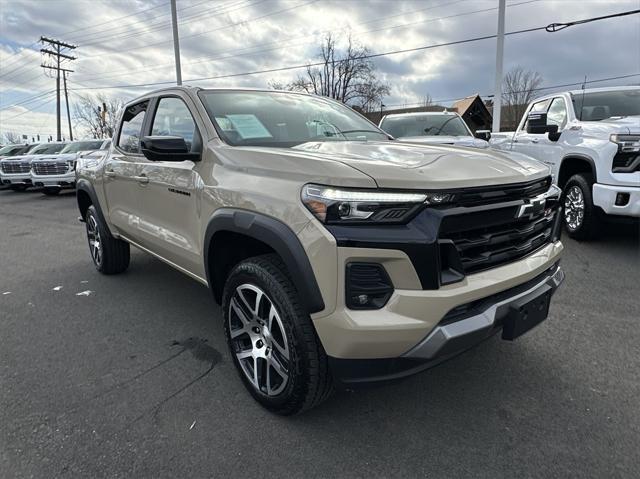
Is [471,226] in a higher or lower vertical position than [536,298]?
higher

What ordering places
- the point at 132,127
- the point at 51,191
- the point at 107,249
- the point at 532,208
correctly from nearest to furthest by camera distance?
1. the point at 532,208
2. the point at 132,127
3. the point at 107,249
4. the point at 51,191

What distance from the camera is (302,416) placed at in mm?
2422

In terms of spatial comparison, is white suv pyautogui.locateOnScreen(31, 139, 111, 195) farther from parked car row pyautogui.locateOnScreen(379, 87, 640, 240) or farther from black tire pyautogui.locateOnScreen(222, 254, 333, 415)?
black tire pyautogui.locateOnScreen(222, 254, 333, 415)

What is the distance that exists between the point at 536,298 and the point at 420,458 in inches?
37.7

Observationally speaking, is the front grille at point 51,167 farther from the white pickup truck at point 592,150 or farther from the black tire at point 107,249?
the white pickup truck at point 592,150

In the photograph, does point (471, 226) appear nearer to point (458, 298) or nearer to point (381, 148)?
point (458, 298)

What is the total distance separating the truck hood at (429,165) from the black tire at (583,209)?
11.1 feet

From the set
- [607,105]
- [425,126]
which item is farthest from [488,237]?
[425,126]

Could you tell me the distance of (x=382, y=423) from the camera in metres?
2.37

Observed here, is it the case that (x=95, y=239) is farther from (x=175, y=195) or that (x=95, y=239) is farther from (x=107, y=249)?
(x=175, y=195)

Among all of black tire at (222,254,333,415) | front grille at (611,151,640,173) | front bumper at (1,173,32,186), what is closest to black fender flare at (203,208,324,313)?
black tire at (222,254,333,415)

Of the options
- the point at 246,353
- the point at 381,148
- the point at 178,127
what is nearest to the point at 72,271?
the point at 178,127

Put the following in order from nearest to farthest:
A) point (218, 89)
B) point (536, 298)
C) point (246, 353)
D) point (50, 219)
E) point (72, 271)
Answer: point (536, 298), point (246, 353), point (218, 89), point (72, 271), point (50, 219)

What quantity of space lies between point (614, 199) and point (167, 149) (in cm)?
475
